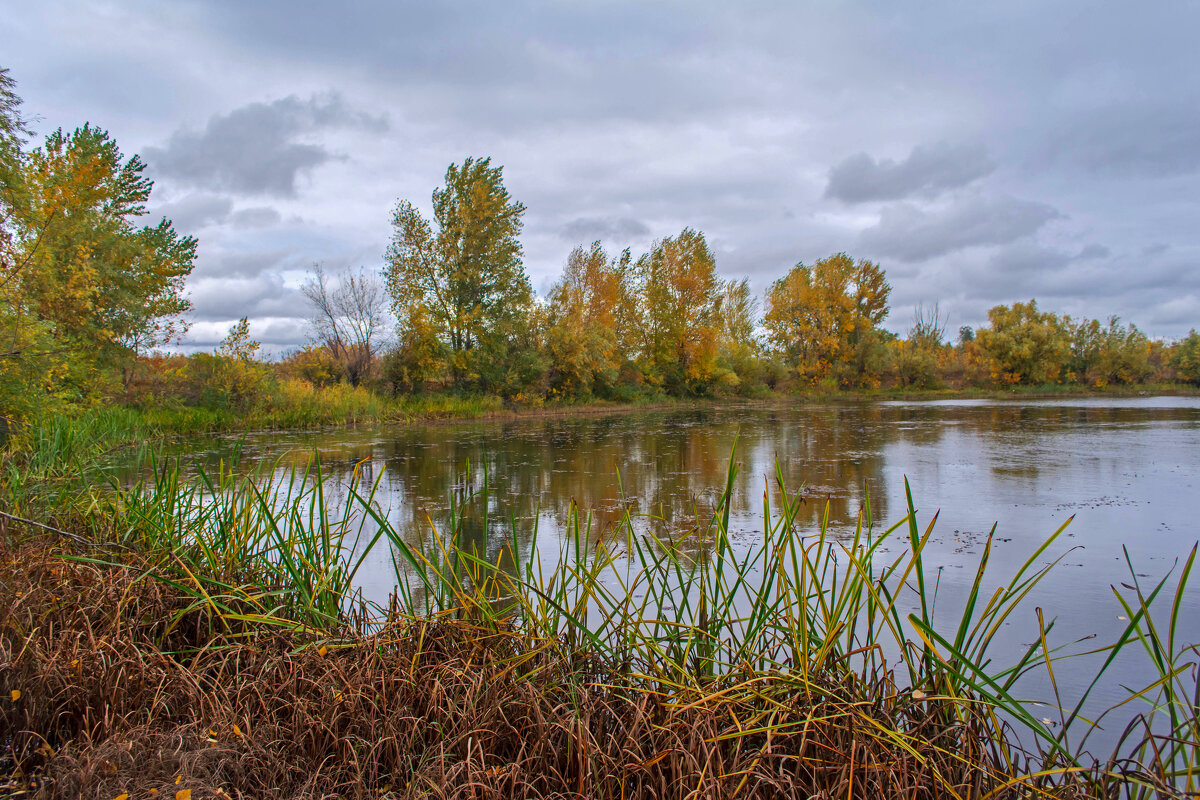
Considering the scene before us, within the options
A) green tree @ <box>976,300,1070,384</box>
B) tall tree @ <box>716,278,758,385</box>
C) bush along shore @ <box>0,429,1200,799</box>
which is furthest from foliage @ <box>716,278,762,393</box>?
bush along shore @ <box>0,429,1200,799</box>

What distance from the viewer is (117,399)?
14750mm

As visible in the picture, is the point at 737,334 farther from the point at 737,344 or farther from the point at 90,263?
the point at 90,263

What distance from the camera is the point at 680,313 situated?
115 ft

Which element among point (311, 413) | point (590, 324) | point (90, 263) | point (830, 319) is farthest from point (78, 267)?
point (830, 319)

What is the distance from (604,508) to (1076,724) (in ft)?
15.1

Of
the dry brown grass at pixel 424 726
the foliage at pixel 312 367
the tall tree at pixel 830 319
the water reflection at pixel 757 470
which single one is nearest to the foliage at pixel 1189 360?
the tall tree at pixel 830 319

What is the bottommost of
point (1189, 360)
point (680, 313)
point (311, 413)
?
point (311, 413)

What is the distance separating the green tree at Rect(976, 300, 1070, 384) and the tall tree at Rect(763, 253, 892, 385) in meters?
7.59

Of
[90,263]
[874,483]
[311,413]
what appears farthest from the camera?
[311,413]

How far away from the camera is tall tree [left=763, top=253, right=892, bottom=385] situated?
41656 mm

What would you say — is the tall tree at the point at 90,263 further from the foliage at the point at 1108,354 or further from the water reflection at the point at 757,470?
the foliage at the point at 1108,354

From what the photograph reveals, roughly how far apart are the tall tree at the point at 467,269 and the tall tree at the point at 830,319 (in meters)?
22.3

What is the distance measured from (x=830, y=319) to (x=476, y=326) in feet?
84.1

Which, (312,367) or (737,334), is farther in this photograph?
(737,334)
